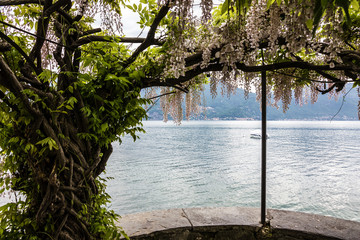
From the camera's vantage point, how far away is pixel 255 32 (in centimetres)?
188

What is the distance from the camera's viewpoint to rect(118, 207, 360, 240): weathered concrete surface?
7.91 ft

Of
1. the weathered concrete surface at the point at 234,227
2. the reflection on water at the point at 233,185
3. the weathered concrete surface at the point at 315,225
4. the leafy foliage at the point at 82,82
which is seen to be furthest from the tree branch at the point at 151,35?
the reflection on water at the point at 233,185

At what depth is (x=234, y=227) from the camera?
2.57 metres

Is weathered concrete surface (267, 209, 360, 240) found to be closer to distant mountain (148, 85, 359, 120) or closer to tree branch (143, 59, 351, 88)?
tree branch (143, 59, 351, 88)

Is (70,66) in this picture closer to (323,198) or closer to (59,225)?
(59,225)

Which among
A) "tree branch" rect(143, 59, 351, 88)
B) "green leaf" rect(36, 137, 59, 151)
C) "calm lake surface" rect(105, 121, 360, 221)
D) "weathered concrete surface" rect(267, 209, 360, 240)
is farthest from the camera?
"calm lake surface" rect(105, 121, 360, 221)

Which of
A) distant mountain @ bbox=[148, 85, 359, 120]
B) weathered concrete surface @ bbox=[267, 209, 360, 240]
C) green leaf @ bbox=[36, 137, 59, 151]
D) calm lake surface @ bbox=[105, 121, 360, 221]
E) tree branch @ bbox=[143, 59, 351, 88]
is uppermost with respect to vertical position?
distant mountain @ bbox=[148, 85, 359, 120]

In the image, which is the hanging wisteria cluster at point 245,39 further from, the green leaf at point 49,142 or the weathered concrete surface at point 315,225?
the weathered concrete surface at point 315,225

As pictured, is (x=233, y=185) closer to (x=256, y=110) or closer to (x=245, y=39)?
(x=245, y=39)

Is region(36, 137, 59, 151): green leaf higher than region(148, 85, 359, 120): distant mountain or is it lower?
lower

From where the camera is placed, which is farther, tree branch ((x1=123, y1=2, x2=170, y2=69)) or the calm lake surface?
the calm lake surface

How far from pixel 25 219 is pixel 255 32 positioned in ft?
6.81

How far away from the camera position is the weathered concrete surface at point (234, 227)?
2412 millimetres

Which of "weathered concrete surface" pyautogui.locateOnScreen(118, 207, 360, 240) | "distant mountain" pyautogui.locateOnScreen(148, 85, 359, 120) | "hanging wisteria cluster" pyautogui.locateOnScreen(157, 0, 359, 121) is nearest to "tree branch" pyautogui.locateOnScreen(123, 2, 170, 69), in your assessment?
"hanging wisteria cluster" pyautogui.locateOnScreen(157, 0, 359, 121)
